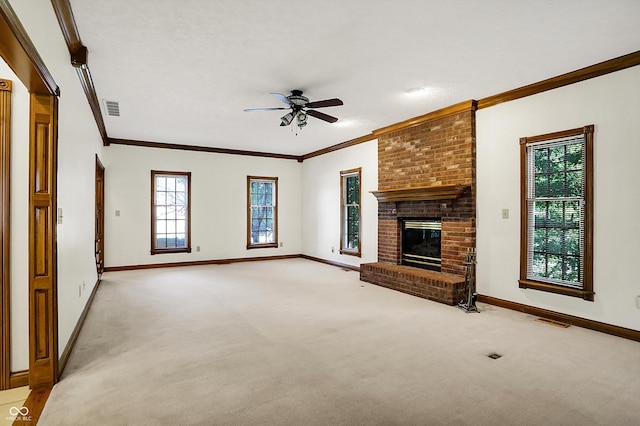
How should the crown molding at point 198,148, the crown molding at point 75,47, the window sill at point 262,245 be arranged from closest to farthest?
the crown molding at point 75,47
the crown molding at point 198,148
the window sill at point 262,245

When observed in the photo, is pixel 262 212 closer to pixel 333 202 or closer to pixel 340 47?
pixel 333 202

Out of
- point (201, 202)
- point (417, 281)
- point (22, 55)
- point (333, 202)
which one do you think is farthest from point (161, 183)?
point (22, 55)

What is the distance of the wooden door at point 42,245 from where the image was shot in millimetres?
2494

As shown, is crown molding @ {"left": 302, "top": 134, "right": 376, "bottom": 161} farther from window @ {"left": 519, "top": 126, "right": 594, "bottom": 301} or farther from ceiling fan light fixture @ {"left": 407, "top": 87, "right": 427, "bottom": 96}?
window @ {"left": 519, "top": 126, "right": 594, "bottom": 301}

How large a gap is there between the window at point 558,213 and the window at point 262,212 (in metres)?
6.00

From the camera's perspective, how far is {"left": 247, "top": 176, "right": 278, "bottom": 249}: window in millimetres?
8828

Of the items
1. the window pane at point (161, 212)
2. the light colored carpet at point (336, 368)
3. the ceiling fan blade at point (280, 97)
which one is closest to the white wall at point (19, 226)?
the light colored carpet at point (336, 368)

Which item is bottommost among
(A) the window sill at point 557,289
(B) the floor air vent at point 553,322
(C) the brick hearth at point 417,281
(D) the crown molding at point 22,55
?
(B) the floor air vent at point 553,322

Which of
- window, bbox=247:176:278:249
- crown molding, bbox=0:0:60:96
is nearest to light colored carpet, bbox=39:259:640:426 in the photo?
crown molding, bbox=0:0:60:96

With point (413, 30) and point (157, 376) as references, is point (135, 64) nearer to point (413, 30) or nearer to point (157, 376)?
point (413, 30)

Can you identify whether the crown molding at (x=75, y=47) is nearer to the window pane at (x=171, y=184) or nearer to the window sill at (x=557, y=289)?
the window pane at (x=171, y=184)

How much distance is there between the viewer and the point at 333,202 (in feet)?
26.8

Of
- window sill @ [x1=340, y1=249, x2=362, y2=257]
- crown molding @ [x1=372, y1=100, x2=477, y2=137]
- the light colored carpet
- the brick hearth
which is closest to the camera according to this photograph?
the light colored carpet

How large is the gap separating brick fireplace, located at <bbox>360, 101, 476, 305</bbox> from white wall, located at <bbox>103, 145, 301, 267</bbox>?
3338mm
